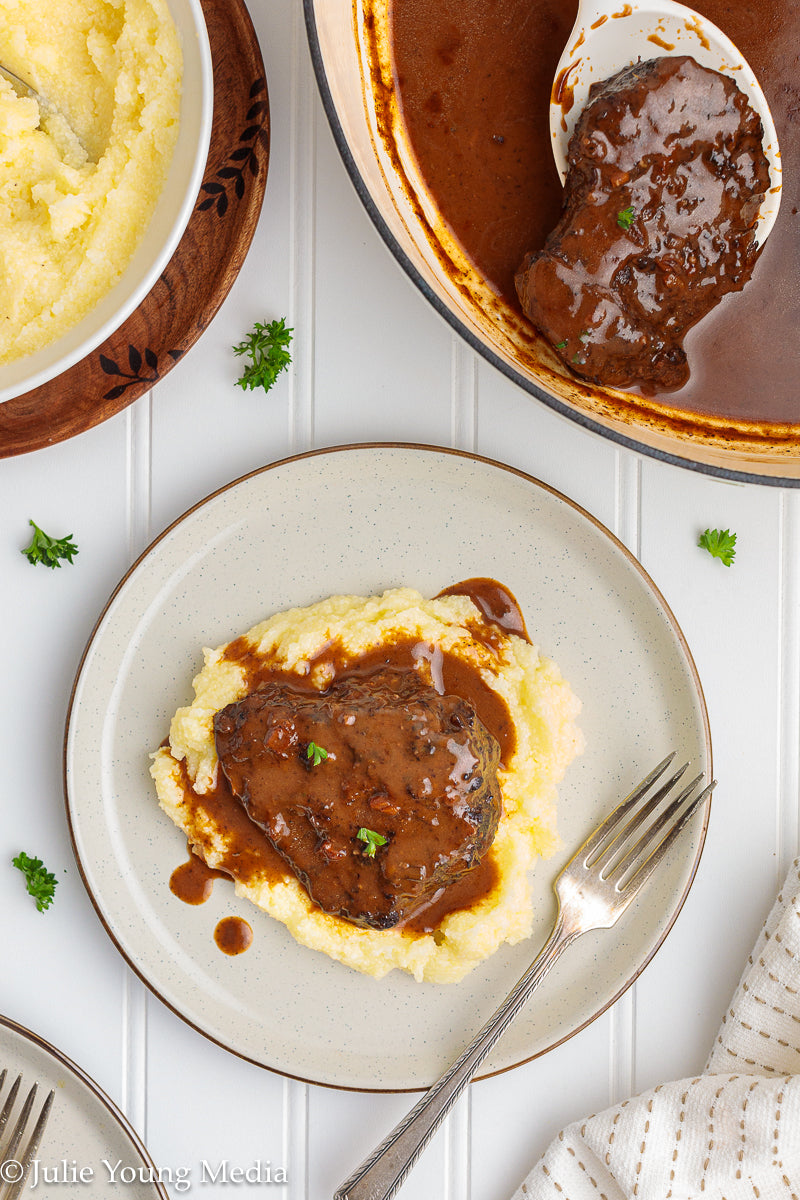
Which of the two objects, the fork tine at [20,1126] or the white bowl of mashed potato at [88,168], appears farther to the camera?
the fork tine at [20,1126]

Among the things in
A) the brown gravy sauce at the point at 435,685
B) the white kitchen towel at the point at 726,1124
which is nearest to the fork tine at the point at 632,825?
the brown gravy sauce at the point at 435,685

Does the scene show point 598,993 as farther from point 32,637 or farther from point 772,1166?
point 32,637

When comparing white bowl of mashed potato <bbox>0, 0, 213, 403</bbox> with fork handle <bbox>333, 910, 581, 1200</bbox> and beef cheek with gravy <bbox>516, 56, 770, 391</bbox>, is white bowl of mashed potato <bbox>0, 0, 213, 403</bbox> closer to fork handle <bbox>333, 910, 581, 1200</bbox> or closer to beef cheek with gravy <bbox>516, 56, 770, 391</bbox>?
beef cheek with gravy <bbox>516, 56, 770, 391</bbox>

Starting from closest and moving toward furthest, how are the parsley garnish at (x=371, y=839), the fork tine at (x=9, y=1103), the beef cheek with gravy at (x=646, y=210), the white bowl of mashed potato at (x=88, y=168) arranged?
the beef cheek with gravy at (x=646, y=210) < the white bowl of mashed potato at (x=88, y=168) < the parsley garnish at (x=371, y=839) < the fork tine at (x=9, y=1103)

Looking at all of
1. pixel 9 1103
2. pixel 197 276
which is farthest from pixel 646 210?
pixel 9 1103

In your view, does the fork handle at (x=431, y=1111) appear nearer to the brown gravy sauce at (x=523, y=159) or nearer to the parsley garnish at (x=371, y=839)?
the parsley garnish at (x=371, y=839)

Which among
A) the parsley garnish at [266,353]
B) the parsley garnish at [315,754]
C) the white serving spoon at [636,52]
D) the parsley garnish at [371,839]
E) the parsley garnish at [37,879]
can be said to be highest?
the white serving spoon at [636,52]

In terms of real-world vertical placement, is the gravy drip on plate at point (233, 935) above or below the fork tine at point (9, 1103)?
A: above
